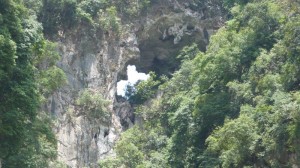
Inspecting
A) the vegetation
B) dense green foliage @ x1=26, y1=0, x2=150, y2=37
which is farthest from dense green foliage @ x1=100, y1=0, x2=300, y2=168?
dense green foliage @ x1=26, y1=0, x2=150, y2=37

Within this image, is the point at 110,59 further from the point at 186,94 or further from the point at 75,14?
the point at 186,94

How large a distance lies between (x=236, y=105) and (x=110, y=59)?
9.88 meters

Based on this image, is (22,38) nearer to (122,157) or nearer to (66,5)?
(122,157)

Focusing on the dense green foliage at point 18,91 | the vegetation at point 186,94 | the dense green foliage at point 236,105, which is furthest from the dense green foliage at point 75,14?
the dense green foliage at point 18,91

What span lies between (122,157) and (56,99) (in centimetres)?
381

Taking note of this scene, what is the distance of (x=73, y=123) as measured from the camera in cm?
2247

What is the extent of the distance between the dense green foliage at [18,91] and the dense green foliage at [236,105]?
5.25 m

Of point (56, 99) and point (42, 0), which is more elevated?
point (42, 0)

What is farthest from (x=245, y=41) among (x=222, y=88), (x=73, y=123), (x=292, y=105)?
(x=73, y=123)

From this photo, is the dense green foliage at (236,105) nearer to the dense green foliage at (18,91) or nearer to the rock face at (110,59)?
the rock face at (110,59)

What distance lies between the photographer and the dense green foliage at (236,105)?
46.6ft

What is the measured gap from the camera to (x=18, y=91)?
1321 centimetres

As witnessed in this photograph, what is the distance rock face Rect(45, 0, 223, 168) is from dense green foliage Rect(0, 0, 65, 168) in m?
5.36

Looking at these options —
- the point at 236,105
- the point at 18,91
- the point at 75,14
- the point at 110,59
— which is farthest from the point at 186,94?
the point at 18,91
